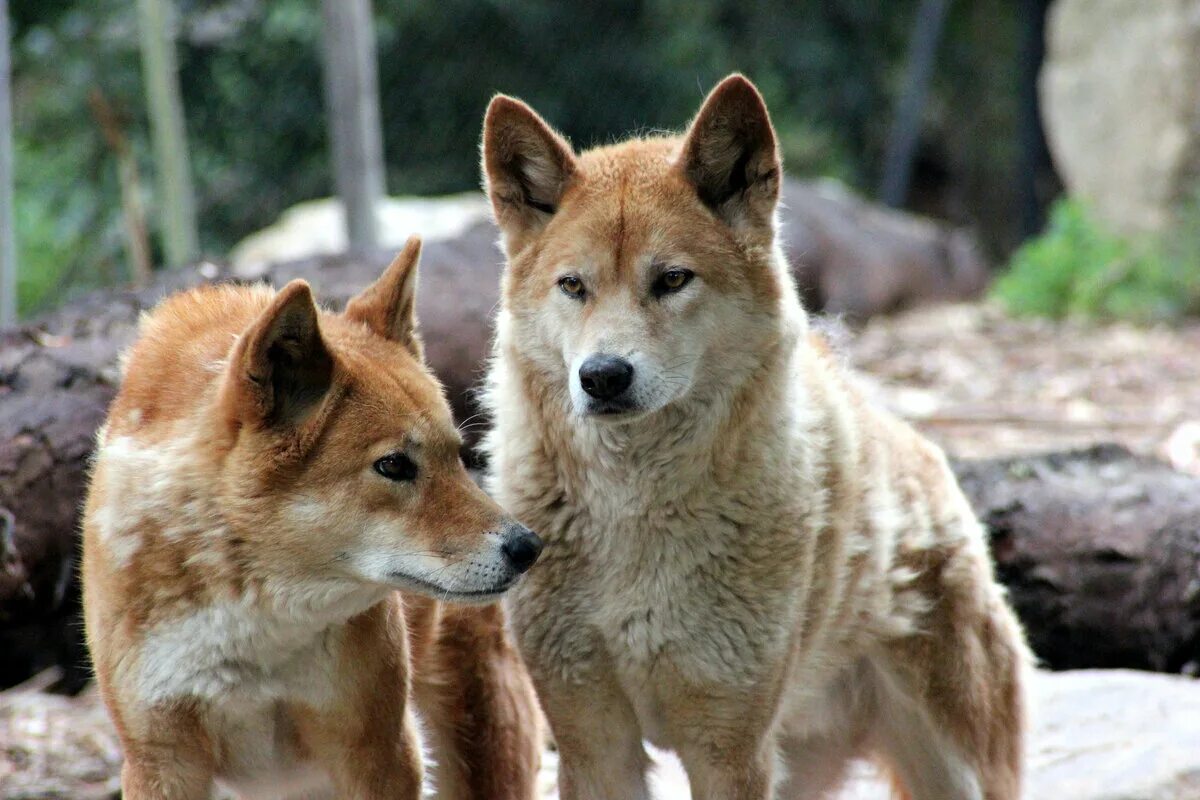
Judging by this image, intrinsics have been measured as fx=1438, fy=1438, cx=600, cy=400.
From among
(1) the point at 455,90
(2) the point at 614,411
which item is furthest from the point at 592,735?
(1) the point at 455,90

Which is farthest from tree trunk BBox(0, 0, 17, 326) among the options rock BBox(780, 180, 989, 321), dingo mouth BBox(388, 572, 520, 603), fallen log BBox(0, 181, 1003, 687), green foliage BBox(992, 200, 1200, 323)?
green foliage BBox(992, 200, 1200, 323)

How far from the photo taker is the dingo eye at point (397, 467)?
130 inches

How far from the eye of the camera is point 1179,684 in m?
5.04

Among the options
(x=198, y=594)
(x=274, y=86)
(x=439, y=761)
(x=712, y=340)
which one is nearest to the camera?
(x=198, y=594)

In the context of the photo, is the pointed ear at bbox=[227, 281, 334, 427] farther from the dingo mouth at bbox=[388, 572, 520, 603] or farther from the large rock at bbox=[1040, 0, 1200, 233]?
the large rock at bbox=[1040, 0, 1200, 233]

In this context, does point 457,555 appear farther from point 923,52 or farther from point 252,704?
point 923,52

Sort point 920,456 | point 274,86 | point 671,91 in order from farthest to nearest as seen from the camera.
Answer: point 671,91, point 274,86, point 920,456

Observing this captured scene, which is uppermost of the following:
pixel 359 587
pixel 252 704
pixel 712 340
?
pixel 712 340

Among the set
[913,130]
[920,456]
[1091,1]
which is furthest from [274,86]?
[920,456]

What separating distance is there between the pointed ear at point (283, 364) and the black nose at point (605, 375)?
0.61 m

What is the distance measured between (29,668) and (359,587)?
8.05 feet

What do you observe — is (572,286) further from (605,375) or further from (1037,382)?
(1037,382)

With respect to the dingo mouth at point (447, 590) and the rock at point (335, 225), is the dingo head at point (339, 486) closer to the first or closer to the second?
the dingo mouth at point (447, 590)

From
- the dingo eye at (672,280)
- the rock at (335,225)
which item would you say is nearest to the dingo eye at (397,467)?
the dingo eye at (672,280)
